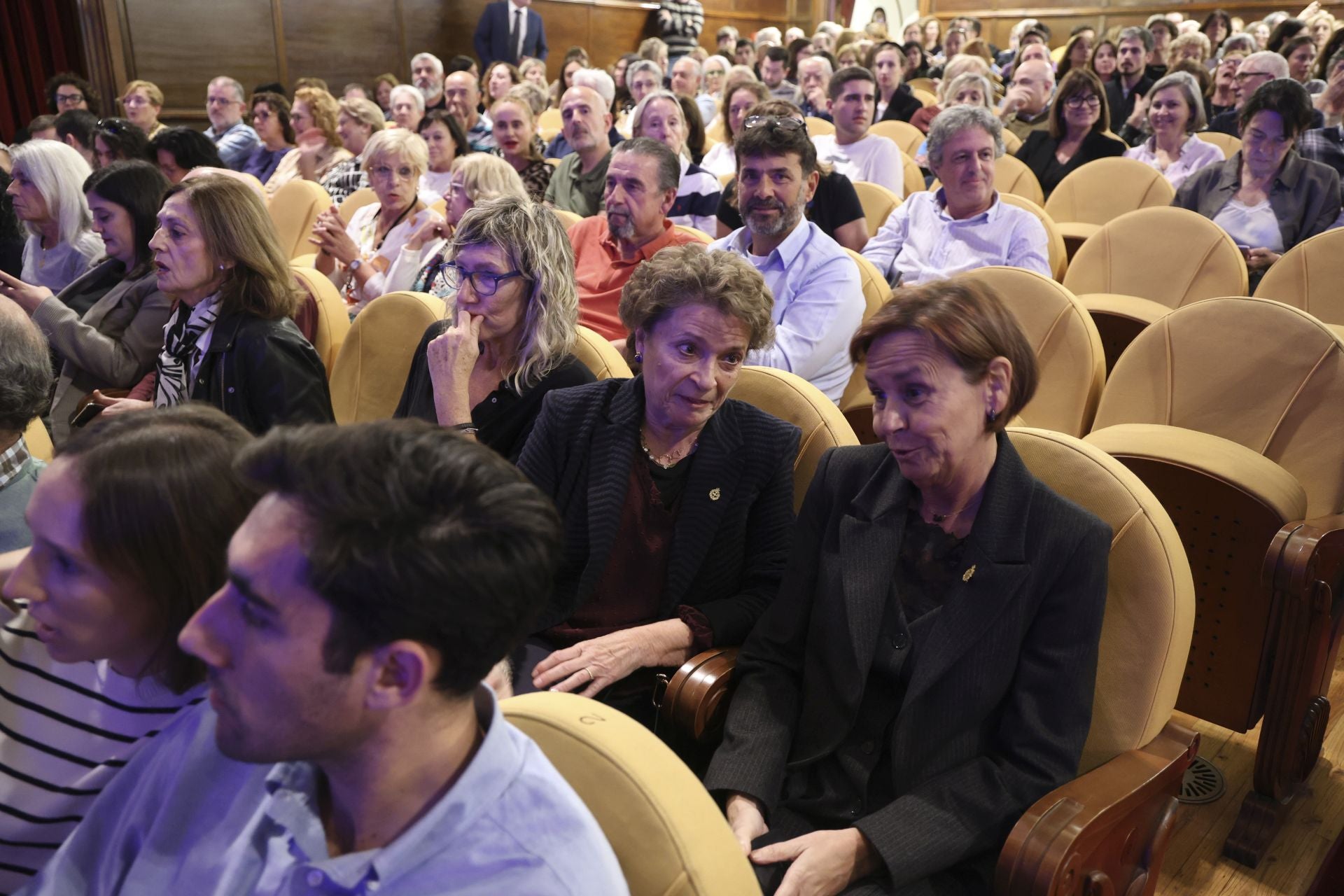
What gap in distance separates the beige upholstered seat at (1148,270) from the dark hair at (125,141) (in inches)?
160

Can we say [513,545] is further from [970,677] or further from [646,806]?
[970,677]

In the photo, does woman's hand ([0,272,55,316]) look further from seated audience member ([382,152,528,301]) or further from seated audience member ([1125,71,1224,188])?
seated audience member ([1125,71,1224,188])

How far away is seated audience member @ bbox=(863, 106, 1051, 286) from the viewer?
329 centimetres

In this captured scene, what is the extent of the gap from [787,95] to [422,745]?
7.45 metres

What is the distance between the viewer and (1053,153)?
5.03 meters

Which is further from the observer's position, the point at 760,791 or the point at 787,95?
the point at 787,95

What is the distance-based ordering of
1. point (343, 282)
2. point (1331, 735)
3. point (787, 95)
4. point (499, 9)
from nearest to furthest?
point (1331, 735), point (343, 282), point (787, 95), point (499, 9)

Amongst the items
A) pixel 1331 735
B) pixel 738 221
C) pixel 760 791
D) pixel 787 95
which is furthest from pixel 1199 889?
pixel 787 95

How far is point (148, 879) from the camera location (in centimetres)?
91

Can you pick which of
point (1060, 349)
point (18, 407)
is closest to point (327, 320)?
point (18, 407)

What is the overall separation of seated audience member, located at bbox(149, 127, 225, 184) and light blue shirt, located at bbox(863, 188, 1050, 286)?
9.62ft

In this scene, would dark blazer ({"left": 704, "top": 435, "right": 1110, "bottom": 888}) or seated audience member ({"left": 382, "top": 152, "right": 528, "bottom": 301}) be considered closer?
dark blazer ({"left": 704, "top": 435, "right": 1110, "bottom": 888})

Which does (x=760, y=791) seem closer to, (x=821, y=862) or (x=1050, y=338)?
(x=821, y=862)

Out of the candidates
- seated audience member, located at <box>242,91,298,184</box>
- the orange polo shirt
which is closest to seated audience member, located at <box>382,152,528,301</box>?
the orange polo shirt
